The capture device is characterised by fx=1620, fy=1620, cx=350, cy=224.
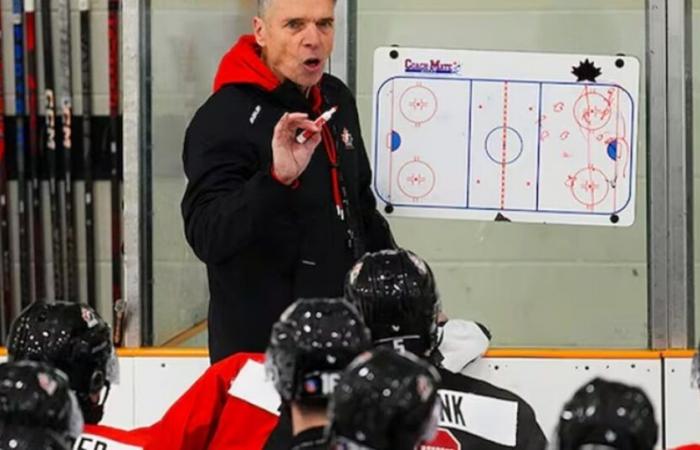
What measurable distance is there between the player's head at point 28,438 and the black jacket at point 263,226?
1.24 m

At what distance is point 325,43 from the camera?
3021 mm

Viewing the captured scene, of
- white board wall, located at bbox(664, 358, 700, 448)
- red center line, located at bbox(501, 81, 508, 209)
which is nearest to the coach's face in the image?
red center line, located at bbox(501, 81, 508, 209)

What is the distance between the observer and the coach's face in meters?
2.99

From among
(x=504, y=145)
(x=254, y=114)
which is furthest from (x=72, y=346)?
(x=504, y=145)

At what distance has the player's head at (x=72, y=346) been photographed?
2.29 metres

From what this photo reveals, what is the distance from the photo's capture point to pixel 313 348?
71.0 inches

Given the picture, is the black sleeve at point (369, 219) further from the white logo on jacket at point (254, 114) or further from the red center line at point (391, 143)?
the red center line at point (391, 143)

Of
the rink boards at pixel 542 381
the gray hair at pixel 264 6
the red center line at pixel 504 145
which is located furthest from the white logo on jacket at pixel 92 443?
the red center line at pixel 504 145

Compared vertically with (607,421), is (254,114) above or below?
above

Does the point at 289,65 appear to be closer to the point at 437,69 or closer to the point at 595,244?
the point at 437,69

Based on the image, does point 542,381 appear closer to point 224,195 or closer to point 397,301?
point 224,195

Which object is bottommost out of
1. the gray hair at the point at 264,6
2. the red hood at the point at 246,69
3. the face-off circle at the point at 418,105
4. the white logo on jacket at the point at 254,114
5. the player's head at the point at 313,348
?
the player's head at the point at 313,348

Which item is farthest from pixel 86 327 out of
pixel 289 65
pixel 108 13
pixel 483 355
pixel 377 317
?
pixel 108 13

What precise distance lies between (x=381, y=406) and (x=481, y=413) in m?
0.76
